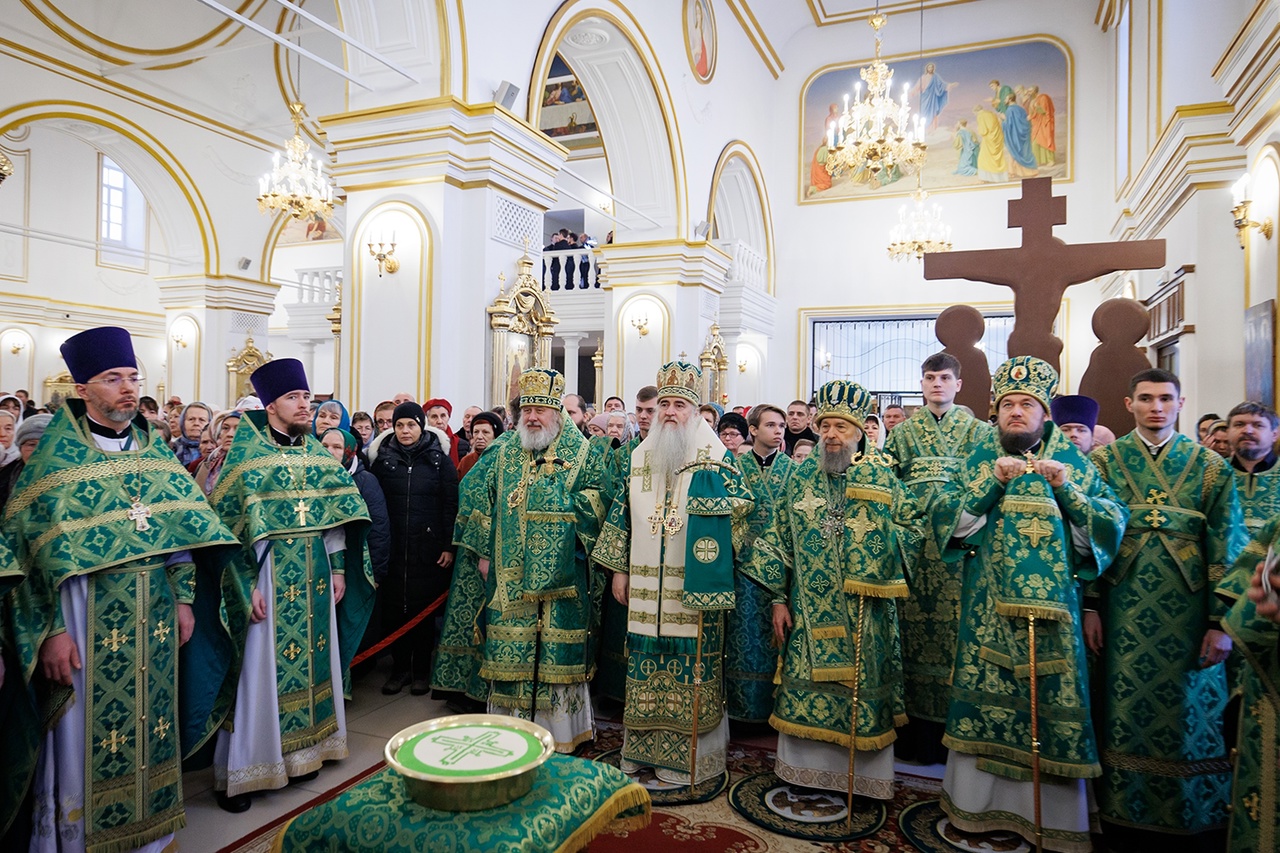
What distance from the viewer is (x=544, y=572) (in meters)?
4.02

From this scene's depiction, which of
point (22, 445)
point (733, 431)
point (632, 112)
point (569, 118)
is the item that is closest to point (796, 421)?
point (733, 431)

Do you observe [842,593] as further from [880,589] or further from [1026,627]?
[1026,627]

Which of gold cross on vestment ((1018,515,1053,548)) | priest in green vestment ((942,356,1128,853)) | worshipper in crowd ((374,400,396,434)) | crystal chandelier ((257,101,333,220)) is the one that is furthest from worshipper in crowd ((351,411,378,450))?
crystal chandelier ((257,101,333,220))

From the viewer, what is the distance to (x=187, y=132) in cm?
1338

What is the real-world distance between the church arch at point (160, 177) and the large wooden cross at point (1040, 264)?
12645mm

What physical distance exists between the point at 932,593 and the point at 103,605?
3.63m

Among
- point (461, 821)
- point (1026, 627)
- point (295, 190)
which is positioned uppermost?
point (295, 190)

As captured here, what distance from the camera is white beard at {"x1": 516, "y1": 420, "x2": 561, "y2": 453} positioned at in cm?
418

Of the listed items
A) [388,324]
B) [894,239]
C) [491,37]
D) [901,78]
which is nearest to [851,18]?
[901,78]

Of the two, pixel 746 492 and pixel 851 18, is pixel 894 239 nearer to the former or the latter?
pixel 851 18

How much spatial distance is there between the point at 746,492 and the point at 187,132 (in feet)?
44.3

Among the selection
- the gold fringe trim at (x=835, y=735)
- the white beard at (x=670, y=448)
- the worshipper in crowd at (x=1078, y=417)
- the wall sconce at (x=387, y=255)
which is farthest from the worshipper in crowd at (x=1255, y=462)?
the wall sconce at (x=387, y=255)

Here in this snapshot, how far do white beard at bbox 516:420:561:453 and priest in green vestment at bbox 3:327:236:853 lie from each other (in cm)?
153

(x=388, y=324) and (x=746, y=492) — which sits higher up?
(x=388, y=324)
